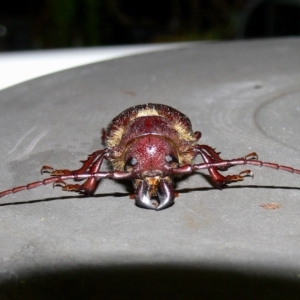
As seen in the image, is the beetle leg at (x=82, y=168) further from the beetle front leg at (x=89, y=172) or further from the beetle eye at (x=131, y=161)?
the beetle eye at (x=131, y=161)

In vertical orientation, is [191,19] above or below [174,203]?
above

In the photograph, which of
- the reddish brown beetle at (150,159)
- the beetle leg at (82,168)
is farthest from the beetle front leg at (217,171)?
the beetle leg at (82,168)

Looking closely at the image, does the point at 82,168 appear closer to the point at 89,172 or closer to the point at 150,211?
the point at 89,172

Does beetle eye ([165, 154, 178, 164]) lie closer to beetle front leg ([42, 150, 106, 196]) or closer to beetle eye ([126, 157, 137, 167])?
beetle eye ([126, 157, 137, 167])

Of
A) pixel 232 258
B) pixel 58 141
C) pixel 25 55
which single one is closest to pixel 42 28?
pixel 25 55

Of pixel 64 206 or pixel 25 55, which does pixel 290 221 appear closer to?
pixel 64 206

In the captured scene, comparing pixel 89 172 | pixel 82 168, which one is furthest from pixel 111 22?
pixel 89 172
